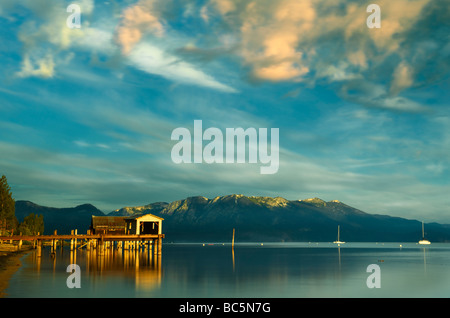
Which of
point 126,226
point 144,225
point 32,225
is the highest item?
point 144,225

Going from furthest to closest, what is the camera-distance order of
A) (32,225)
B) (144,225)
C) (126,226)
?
(32,225) → (144,225) → (126,226)

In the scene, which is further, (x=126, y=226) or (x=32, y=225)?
(x=32, y=225)

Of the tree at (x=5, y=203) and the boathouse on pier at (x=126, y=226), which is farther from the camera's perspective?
the tree at (x=5, y=203)

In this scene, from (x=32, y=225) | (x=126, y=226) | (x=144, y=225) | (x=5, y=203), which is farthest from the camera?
(x=32, y=225)

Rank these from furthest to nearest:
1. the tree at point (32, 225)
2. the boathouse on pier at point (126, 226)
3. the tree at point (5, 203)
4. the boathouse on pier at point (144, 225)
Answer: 1. the tree at point (32, 225)
2. the tree at point (5, 203)
3. the boathouse on pier at point (126, 226)
4. the boathouse on pier at point (144, 225)

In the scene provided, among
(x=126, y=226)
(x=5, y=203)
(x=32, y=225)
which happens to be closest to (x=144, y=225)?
(x=126, y=226)

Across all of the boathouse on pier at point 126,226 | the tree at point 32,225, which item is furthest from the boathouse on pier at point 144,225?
the tree at point 32,225

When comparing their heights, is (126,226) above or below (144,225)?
below

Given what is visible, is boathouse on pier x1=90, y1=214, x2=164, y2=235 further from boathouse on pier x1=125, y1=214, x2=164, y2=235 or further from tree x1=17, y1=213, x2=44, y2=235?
tree x1=17, y1=213, x2=44, y2=235

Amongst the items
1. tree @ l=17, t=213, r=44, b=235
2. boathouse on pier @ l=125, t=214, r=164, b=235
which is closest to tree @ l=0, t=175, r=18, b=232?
tree @ l=17, t=213, r=44, b=235

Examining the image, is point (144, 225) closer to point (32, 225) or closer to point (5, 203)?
point (5, 203)

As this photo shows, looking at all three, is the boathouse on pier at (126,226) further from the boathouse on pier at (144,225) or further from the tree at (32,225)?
the tree at (32,225)
